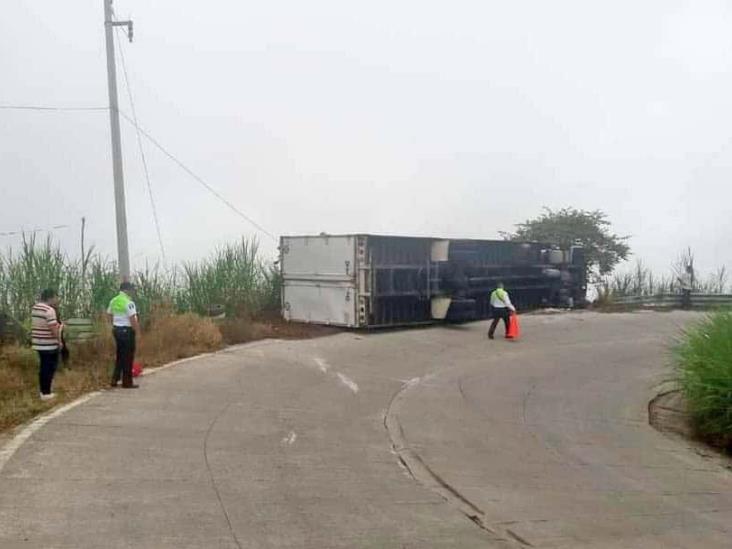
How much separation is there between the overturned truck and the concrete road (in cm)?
451

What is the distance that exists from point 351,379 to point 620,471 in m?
5.99

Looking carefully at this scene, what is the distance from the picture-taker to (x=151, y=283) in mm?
20375

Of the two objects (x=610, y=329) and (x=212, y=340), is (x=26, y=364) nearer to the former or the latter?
(x=212, y=340)

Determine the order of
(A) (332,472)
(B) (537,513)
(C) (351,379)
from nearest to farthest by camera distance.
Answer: (B) (537,513) → (A) (332,472) → (C) (351,379)

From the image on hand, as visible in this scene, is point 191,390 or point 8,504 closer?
point 8,504

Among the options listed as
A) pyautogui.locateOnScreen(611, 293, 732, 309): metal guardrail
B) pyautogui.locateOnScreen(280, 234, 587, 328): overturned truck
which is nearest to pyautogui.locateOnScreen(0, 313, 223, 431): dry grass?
pyautogui.locateOnScreen(280, 234, 587, 328): overturned truck

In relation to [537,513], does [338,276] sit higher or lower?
higher

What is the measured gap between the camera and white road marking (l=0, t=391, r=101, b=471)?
8.34 metres

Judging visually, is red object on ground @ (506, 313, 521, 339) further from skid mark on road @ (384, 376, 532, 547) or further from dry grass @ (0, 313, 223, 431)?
skid mark on road @ (384, 376, 532, 547)

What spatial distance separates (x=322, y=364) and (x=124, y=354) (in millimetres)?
4847

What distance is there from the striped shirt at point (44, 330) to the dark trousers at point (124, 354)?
3.21ft

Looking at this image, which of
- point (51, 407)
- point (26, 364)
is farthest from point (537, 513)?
point (26, 364)

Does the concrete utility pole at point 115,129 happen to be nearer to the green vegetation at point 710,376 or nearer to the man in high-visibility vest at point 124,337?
the man in high-visibility vest at point 124,337

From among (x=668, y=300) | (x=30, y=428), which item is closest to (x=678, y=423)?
(x=30, y=428)
